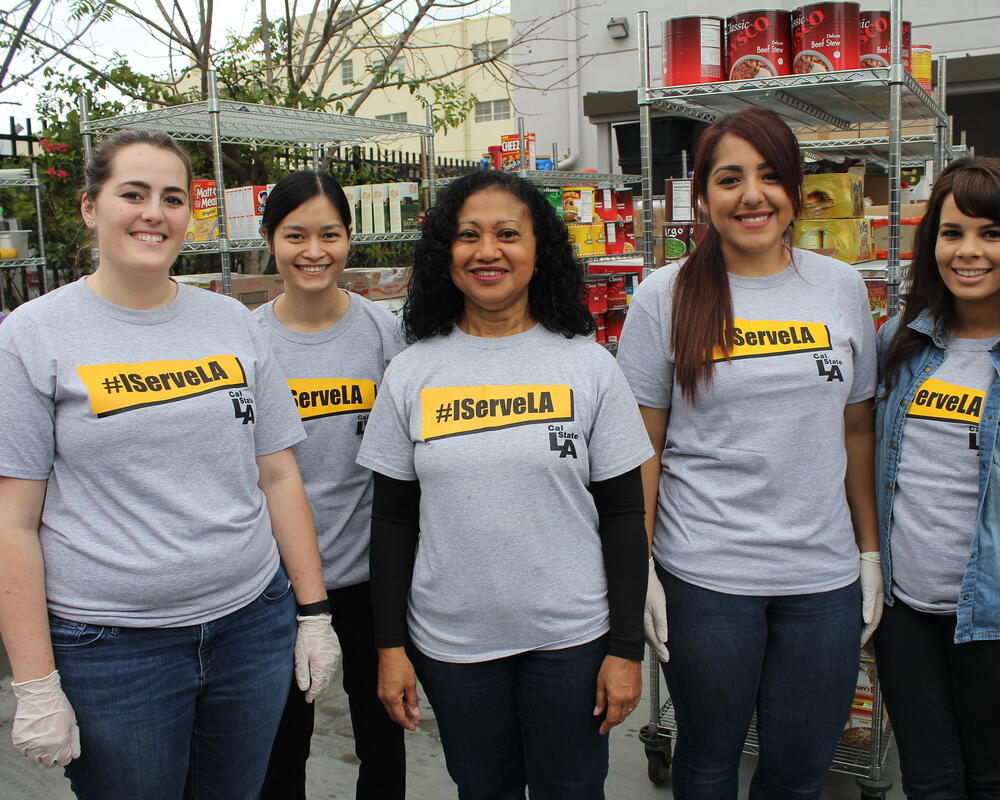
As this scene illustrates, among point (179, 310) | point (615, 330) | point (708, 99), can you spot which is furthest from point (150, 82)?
point (179, 310)

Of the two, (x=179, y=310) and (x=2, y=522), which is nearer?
(x=2, y=522)

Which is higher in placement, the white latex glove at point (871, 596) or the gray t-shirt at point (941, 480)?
the gray t-shirt at point (941, 480)

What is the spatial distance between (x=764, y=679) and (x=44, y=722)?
1444 millimetres

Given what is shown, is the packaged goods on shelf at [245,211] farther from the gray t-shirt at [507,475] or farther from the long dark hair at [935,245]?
the long dark hair at [935,245]

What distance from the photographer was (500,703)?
1829 mm

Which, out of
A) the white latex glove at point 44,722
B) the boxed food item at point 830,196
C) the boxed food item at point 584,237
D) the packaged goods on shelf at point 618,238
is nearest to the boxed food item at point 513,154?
the boxed food item at point 584,237

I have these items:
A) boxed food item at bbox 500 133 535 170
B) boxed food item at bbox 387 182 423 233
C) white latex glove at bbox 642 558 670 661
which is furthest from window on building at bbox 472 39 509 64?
white latex glove at bbox 642 558 670 661

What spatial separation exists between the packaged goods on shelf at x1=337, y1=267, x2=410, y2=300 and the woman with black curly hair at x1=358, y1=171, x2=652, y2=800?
247 cm

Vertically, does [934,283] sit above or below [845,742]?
above

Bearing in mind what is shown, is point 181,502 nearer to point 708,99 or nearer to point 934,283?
point 934,283

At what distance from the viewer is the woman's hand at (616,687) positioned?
5.88 feet

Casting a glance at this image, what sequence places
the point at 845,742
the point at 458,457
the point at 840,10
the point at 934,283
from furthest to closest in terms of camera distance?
the point at 845,742 < the point at 840,10 < the point at 934,283 < the point at 458,457

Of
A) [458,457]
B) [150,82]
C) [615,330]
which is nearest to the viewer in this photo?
[458,457]

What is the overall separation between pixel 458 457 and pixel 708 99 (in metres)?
1.66
